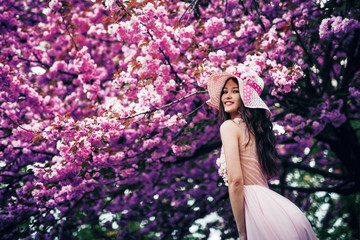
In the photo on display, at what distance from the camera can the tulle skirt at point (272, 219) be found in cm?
161

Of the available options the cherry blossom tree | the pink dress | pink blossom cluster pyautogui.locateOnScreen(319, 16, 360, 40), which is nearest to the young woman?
the pink dress

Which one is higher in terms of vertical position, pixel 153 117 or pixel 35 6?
pixel 35 6

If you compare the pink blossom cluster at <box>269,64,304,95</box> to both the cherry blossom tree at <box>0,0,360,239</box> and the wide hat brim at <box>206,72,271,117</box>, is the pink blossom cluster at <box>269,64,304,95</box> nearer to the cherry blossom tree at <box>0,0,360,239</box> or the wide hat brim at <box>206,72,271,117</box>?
the cherry blossom tree at <box>0,0,360,239</box>

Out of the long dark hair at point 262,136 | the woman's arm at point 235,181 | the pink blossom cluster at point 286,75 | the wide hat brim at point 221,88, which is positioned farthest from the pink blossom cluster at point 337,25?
the woman's arm at point 235,181

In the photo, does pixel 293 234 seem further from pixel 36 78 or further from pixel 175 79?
pixel 36 78

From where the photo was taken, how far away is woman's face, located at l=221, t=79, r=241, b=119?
2.10 metres

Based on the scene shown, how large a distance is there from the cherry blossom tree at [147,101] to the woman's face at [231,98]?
1.42 feet

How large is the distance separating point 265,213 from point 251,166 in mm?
313

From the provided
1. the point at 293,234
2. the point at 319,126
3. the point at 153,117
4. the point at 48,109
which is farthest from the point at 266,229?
the point at 48,109

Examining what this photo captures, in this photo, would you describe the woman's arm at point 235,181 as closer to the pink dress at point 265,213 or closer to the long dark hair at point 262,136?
the pink dress at point 265,213

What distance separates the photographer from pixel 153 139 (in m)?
3.75

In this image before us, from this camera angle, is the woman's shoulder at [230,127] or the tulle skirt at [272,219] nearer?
the tulle skirt at [272,219]

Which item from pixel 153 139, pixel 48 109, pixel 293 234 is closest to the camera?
pixel 293 234

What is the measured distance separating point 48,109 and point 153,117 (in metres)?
2.02
